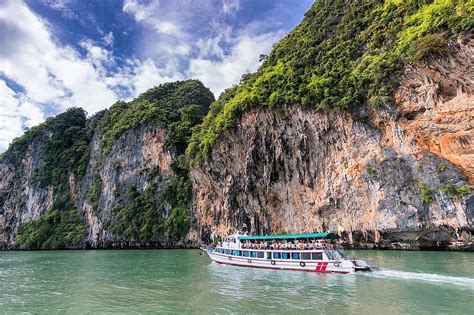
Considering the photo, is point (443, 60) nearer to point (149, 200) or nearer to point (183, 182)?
point (183, 182)

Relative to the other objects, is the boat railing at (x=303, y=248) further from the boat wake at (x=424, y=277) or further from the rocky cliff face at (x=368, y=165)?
the rocky cliff face at (x=368, y=165)

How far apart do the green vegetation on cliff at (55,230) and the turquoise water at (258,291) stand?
4606 centimetres

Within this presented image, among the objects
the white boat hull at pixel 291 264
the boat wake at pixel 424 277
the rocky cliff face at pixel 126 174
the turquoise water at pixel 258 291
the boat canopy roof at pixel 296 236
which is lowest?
the turquoise water at pixel 258 291

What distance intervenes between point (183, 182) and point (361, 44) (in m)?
37.6

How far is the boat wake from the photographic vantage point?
1784 centimetres

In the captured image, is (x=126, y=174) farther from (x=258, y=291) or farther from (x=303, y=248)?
(x=258, y=291)

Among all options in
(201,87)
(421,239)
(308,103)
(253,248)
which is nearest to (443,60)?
(308,103)

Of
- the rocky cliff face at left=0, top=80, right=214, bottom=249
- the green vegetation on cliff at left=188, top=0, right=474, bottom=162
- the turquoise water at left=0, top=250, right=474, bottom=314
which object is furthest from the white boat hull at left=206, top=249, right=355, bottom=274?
the rocky cliff face at left=0, top=80, right=214, bottom=249

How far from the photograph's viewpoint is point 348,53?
39156 mm

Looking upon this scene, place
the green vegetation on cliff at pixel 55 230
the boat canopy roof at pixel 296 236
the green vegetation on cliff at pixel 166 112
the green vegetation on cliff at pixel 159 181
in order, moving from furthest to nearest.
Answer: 1. the green vegetation on cliff at pixel 55 230
2. the green vegetation on cliff at pixel 166 112
3. the green vegetation on cliff at pixel 159 181
4. the boat canopy roof at pixel 296 236

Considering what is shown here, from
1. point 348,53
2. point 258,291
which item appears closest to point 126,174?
point 348,53

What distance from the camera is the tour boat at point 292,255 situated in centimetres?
2444

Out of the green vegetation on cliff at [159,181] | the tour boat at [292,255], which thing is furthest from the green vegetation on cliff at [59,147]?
the tour boat at [292,255]

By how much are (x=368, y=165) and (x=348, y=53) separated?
44.8 feet
